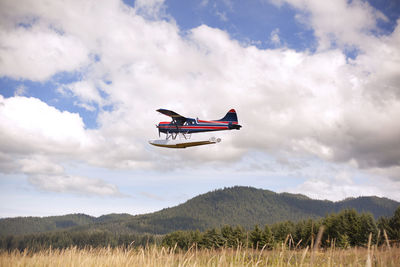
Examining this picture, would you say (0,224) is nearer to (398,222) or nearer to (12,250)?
(12,250)

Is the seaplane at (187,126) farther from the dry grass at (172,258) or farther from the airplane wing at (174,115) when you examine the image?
the dry grass at (172,258)

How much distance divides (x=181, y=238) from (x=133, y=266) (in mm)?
90671

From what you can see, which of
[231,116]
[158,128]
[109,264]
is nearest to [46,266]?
[109,264]

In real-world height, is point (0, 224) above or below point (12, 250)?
above

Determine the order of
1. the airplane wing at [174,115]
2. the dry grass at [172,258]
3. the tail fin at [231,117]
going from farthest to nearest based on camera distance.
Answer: the tail fin at [231,117] < the airplane wing at [174,115] < the dry grass at [172,258]

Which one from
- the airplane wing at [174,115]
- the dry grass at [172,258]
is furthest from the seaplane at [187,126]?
the dry grass at [172,258]

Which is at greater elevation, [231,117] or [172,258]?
[231,117]

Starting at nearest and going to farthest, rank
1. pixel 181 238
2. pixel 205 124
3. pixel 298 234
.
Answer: pixel 205 124 < pixel 298 234 < pixel 181 238

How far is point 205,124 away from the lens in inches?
979

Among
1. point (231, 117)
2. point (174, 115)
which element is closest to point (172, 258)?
point (174, 115)

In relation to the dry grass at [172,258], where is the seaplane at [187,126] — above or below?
above

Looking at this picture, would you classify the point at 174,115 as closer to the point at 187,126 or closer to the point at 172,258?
the point at 187,126

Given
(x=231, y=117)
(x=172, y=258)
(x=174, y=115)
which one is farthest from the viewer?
(x=231, y=117)

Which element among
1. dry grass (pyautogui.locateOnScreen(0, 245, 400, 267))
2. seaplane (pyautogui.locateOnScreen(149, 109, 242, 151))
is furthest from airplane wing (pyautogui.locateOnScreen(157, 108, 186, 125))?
dry grass (pyautogui.locateOnScreen(0, 245, 400, 267))
